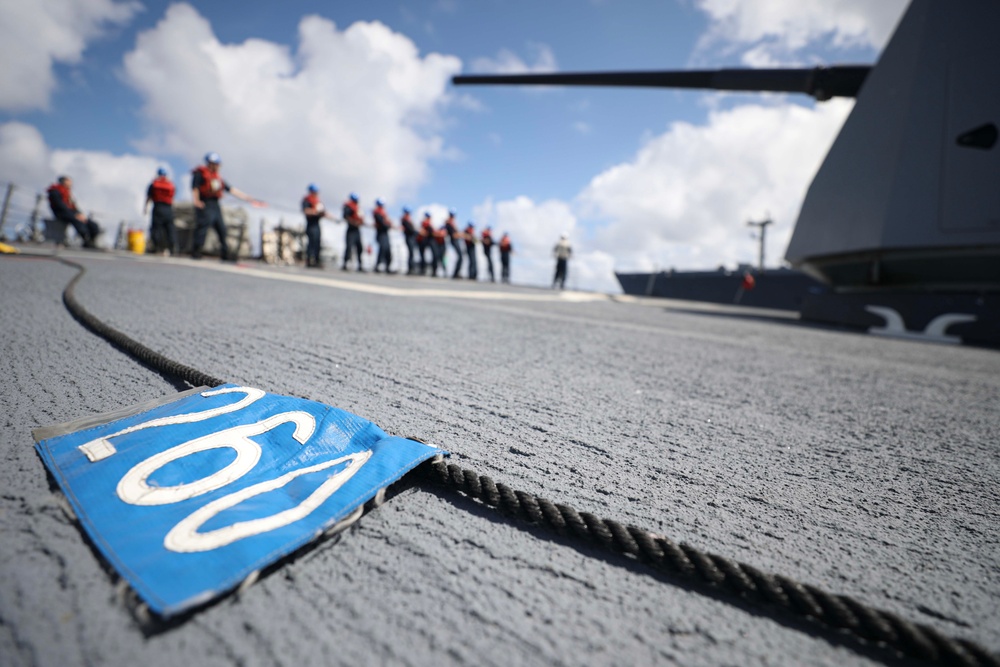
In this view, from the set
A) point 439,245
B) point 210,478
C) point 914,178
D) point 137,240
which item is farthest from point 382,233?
point 210,478

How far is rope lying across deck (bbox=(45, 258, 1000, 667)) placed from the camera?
0.52 meters

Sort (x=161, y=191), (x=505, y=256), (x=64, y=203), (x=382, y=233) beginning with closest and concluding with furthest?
(x=161, y=191), (x=64, y=203), (x=382, y=233), (x=505, y=256)

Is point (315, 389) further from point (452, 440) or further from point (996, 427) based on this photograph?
point (996, 427)

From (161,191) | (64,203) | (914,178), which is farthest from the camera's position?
(64,203)

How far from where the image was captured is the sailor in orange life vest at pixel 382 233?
11.8m

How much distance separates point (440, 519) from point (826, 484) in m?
0.87

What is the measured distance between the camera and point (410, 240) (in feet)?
45.0

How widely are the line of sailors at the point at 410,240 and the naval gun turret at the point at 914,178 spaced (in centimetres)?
727

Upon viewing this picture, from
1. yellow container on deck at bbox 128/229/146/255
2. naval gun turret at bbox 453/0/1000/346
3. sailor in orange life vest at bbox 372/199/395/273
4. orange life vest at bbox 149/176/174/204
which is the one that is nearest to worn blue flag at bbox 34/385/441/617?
naval gun turret at bbox 453/0/1000/346

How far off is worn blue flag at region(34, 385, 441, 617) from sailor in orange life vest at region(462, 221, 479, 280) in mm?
14668

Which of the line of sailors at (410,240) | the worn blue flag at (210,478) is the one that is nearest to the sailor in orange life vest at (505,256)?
the line of sailors at (410,240)

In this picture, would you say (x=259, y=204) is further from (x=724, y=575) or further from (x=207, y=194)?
(x=724, y=575)

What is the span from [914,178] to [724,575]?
580 cm

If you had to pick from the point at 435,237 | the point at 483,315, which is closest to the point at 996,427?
the point at 483,315
